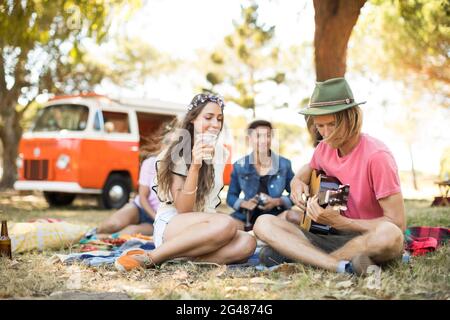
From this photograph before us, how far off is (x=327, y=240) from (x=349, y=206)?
259mm

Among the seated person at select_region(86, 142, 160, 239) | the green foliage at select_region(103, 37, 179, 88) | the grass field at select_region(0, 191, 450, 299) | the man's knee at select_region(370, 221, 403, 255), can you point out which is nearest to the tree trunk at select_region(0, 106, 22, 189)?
the green foliage at select_region(103, 37, 179, 88)

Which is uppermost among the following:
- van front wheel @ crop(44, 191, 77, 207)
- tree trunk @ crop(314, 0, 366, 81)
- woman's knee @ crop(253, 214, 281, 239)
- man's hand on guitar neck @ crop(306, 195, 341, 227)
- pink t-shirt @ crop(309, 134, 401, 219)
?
tree trunk @ crop(314, 0, 366, 81)

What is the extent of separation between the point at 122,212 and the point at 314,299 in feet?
10.9

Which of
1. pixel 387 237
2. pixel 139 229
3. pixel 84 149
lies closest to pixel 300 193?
pixel 387 237

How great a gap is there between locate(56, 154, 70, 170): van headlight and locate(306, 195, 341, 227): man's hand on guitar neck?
259 inches

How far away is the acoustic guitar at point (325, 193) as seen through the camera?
291 cm

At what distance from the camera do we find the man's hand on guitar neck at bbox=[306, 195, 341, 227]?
9.45 feet

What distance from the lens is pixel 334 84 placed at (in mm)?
3166

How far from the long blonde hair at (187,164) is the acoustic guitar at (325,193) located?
0.70 metres

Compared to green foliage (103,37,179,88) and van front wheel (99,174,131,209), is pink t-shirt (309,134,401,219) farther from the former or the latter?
green foliage (103,37,179,88)

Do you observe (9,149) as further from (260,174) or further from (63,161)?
(260,174)

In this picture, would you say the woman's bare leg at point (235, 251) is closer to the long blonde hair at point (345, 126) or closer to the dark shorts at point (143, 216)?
the long blonde hair at point (345, 126)

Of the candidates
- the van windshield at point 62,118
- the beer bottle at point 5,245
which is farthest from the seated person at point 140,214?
the van windshield at point 62,118

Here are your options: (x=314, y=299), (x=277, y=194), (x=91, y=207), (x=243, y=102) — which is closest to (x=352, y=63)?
(x=243, y=102)
